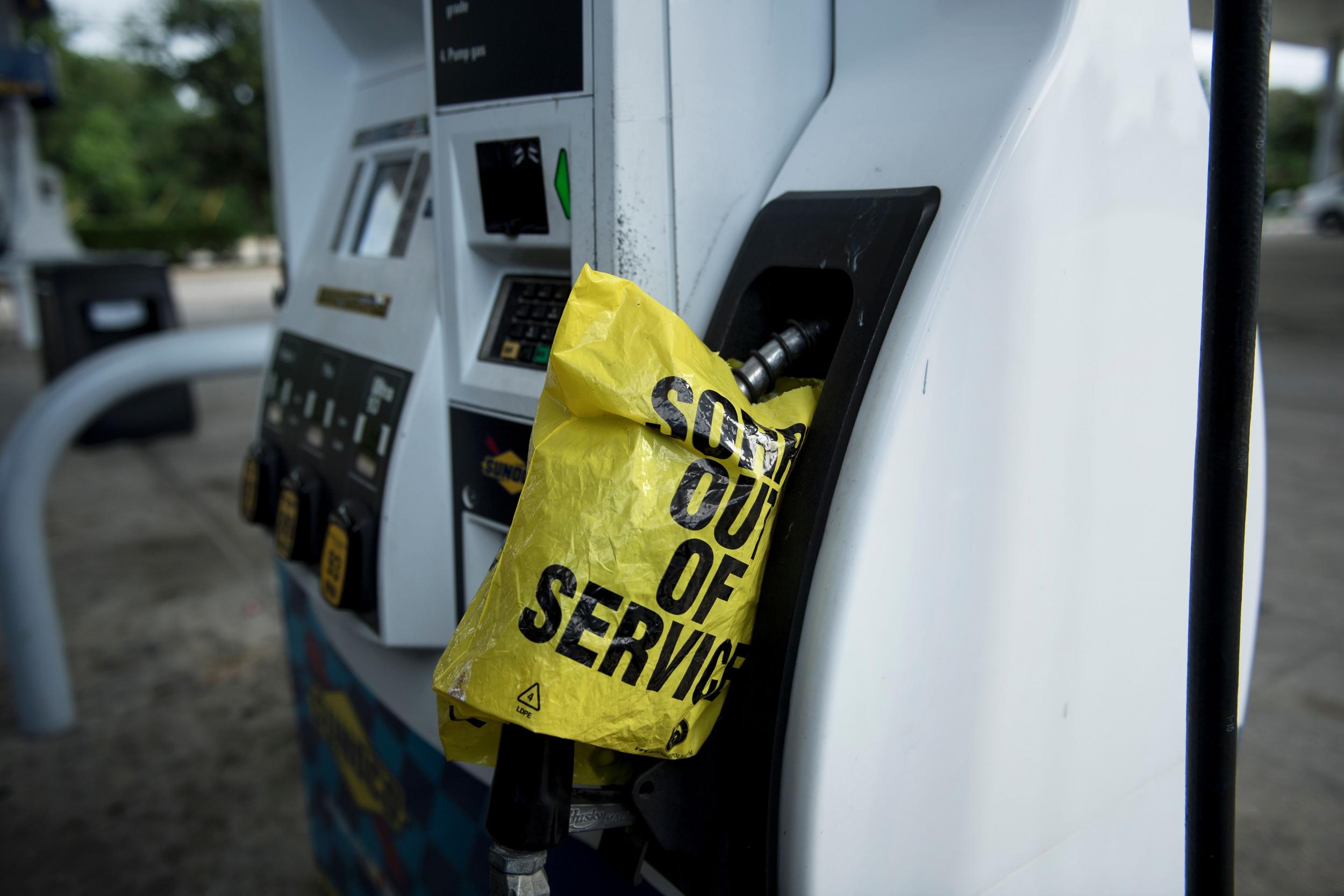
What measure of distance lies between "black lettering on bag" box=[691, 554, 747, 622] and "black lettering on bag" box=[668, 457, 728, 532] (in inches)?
1.7

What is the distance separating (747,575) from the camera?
81 centimetres

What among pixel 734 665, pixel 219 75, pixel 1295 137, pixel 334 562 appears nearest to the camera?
pixel 734 665

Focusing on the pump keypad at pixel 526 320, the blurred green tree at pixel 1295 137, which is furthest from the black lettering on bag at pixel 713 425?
the blurred green tree at pixel 1295 137

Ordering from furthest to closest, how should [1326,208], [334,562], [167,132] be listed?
[167,132] → [1326,208] → [334,562]

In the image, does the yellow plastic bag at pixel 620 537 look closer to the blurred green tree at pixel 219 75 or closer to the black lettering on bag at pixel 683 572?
the black lettering on bag at pixel 683 572

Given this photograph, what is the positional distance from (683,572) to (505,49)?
593 mm

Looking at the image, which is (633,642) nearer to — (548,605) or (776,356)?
(548,605)

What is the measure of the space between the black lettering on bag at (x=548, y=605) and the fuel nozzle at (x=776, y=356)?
23 cm

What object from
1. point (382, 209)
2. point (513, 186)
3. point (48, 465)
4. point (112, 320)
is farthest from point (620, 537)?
point (112, 320)

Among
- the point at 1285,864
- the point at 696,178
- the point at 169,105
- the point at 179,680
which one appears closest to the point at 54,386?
the point at 179,680

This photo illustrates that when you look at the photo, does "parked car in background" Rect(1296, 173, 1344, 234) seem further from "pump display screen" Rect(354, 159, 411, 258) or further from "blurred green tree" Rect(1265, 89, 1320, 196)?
"pump display screen" Rect(354, 159, 411, 258)

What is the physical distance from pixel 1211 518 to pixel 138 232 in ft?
82.8

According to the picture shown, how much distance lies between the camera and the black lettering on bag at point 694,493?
29.5 inches

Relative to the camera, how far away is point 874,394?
31.8 inches
